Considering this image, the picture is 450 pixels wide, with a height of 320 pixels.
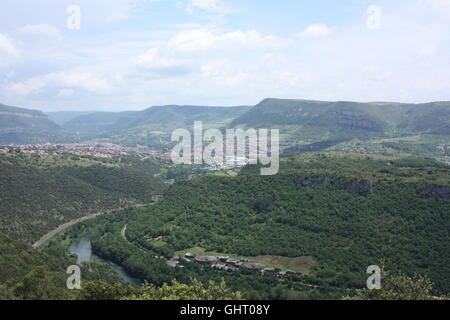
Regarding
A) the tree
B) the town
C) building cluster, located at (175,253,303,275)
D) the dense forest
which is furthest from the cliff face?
the tree

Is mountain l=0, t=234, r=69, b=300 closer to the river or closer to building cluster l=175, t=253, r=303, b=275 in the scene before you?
the river

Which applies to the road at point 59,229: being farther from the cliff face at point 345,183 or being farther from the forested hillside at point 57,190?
the cliff face at point 345,183

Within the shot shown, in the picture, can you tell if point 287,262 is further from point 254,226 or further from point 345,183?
point 345,183

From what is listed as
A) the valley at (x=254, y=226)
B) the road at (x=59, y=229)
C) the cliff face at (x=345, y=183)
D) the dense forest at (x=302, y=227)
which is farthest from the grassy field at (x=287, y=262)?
the road at (x=59, y=229)

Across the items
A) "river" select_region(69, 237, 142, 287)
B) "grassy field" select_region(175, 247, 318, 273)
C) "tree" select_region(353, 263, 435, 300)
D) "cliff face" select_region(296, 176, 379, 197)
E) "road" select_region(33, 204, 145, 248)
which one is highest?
"cliff face" select_region(296, 176, 379, 197)

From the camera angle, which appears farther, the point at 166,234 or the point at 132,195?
the point at 132,195

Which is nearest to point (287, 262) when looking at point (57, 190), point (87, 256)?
point (87, 256)

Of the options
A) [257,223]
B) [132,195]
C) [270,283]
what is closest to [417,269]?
[270,283]
